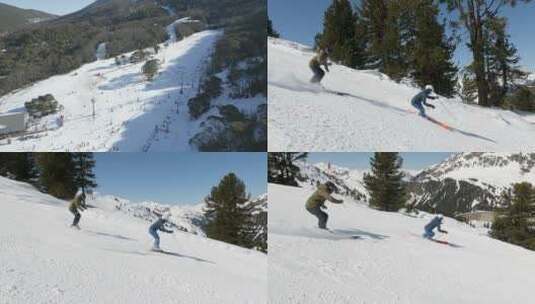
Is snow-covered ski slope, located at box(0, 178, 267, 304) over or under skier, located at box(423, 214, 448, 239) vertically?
under

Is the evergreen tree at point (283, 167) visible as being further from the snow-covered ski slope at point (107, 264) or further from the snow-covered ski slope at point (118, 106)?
the snow-covered ski slope at point (107, 264)

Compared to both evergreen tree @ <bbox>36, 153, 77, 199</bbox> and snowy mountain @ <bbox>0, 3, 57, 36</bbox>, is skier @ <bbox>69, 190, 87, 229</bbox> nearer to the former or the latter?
snowy mountain @ <bbox>0, 3, 57, 36</bbox>

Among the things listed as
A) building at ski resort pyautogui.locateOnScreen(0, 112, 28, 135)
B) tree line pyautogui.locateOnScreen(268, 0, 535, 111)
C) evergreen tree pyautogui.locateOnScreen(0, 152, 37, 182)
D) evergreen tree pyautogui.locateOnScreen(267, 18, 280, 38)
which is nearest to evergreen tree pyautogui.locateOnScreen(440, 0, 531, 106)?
tree line pyautogui.locateOnScreen(268, 0, 535, 111)

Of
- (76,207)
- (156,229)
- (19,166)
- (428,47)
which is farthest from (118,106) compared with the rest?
(19,166)

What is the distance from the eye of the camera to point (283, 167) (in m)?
10.6

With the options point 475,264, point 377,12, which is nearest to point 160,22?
point 377,12

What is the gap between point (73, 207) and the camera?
13773 mm

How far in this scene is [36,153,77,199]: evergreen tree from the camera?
20.7m

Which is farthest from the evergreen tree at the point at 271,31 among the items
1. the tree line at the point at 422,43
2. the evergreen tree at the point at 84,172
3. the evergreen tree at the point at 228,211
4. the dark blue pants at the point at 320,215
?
the evergreen tree at the point at 228,211

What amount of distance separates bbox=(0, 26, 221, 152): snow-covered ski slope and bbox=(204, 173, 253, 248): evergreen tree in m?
17.6

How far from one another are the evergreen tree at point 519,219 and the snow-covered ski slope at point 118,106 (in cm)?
3025

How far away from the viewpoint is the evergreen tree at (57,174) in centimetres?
2070

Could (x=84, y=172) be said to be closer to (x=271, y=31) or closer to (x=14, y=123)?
(x=14, y=123)

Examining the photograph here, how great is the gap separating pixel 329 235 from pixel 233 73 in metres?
5.93
